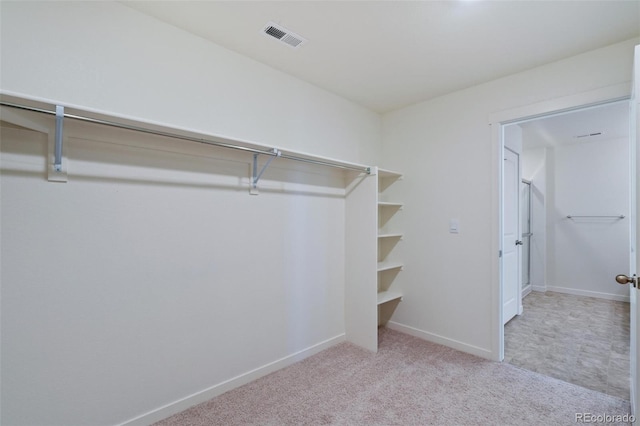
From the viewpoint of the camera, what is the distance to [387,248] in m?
3.38

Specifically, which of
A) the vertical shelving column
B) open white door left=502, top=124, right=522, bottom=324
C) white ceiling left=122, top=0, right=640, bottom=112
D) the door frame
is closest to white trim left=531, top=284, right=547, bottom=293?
open white door left=502, top=124, right=522, bottom=324

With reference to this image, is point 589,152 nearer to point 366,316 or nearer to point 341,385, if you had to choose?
point 366,316

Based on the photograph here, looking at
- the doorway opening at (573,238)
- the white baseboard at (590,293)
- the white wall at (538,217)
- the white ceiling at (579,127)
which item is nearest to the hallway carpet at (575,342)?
the doorway opening at (573,238)

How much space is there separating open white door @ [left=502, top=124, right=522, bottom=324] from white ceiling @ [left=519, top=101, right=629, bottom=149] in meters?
0.28

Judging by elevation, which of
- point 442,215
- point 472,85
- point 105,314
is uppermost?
point 472,85

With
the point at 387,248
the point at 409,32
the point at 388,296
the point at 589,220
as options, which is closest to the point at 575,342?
the point at 388,296

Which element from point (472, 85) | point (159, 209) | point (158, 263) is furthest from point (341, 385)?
point (472, 85)

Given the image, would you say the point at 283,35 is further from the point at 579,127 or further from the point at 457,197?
the point at 579,127

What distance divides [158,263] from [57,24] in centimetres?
138

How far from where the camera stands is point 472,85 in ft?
8.87

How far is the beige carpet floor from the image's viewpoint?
1.84 metres

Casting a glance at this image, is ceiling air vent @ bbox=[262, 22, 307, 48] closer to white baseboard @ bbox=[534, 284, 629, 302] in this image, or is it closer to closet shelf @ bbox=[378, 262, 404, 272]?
closet shelf @ bbox=[378, 262, 404, 272]

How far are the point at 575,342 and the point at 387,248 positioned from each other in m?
2.07

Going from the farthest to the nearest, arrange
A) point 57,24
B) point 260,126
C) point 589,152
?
point 589,152, point 260,126, point 57,24
